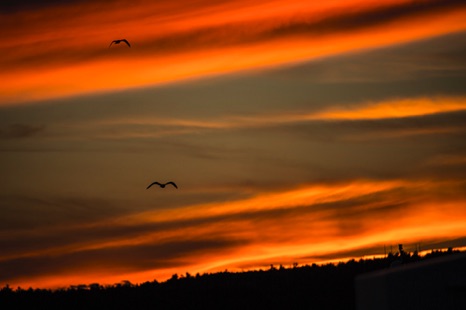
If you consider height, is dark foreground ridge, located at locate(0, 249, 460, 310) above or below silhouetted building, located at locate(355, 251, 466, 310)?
above

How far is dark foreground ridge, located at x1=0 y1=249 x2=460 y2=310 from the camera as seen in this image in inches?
4579

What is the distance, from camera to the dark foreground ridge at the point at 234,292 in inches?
4579

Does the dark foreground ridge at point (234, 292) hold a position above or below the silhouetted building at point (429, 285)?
above

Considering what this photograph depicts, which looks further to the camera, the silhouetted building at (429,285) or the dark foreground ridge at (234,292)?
the dark foreground ridge at (234,292)

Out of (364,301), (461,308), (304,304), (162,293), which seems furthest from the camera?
(162,293)

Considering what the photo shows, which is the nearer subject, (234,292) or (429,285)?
(429,285)

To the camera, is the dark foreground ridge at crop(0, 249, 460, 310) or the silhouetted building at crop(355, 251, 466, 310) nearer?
the silhouetted building at crop(355, 251, 466, 310)

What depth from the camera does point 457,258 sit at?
6378 centimetres

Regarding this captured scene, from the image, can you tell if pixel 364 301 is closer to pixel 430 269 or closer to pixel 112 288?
pixel 430 269

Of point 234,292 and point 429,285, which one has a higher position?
point 234,292

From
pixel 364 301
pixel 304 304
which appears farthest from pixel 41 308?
pixel 364 301

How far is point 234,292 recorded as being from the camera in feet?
398

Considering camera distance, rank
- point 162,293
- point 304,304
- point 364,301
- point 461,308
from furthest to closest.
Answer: point 162,293 → point 304,304 → point 364,301 → point 461,308

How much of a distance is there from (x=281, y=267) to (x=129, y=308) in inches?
559
